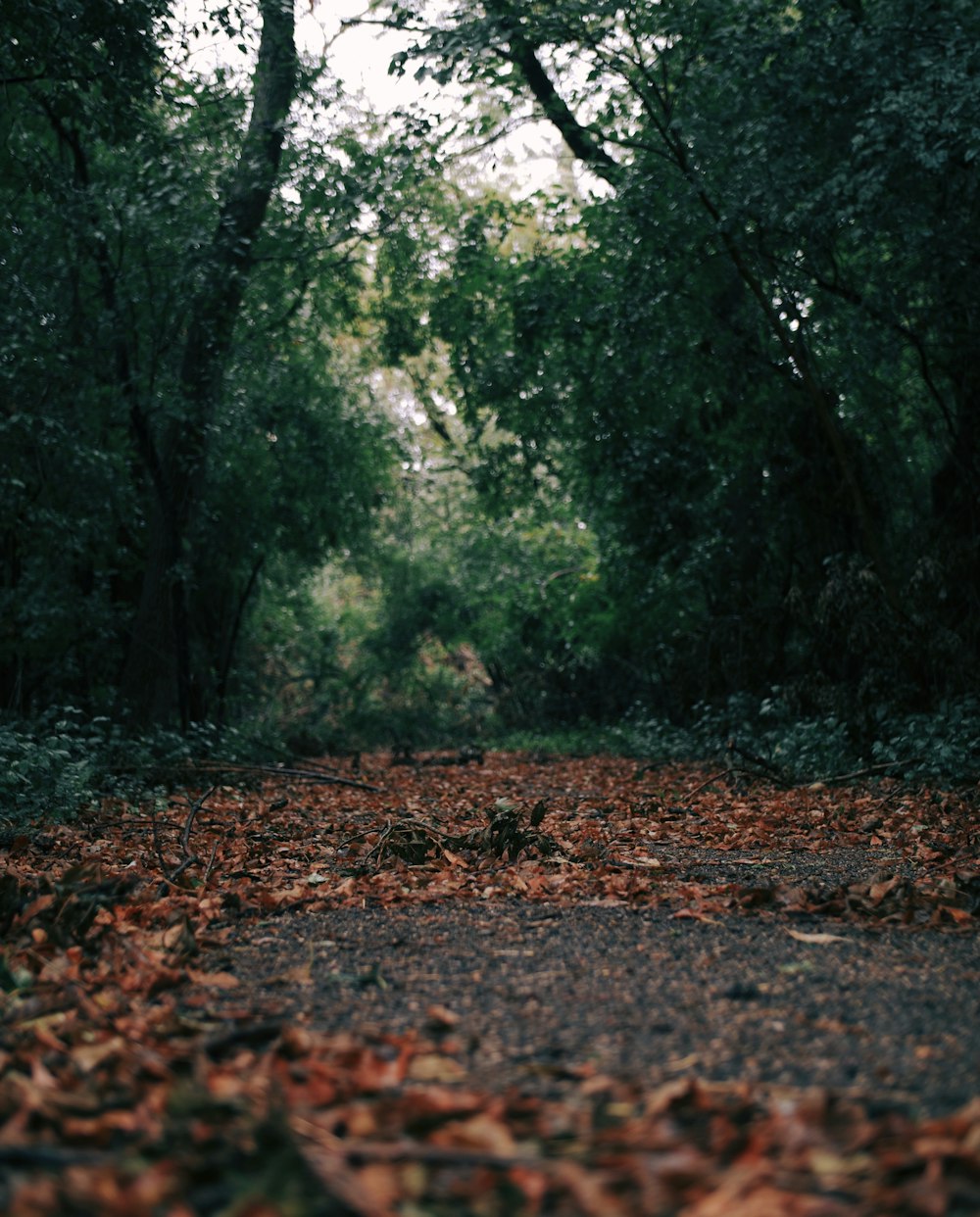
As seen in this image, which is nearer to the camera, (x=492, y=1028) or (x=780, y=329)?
(x=492, y=1028)

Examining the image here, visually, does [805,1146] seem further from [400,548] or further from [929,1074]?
[400,548]

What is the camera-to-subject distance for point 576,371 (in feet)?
37.6

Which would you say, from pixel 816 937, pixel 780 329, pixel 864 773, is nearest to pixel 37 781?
pixel 816 937

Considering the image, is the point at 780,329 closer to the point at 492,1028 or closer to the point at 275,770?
the point at 275,770

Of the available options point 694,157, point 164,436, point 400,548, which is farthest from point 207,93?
point 400,548

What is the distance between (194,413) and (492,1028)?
8.26 meters

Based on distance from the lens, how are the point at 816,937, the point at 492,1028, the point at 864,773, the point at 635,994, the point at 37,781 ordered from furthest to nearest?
the point at 864,773, the point at 37,781, the point at 816,937, the point at 635,994, the point at 492,1028

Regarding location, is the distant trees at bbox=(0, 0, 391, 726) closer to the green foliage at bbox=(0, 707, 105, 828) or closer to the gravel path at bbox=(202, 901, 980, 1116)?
the green foliage at bbox=(0, 707, 105, 828)

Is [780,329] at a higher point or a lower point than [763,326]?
lower

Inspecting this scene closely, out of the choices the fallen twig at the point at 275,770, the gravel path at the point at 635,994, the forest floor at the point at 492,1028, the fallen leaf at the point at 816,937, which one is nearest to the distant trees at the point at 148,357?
the fallen twig at the point at 275,770

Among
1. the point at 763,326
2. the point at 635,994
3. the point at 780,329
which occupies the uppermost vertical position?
the point at 763,326

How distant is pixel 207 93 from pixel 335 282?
184 inches

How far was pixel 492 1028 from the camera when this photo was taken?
7.89ft

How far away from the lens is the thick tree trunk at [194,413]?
988 cm
